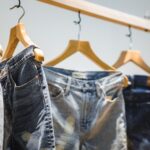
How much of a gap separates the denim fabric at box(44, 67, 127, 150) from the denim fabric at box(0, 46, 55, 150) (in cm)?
12

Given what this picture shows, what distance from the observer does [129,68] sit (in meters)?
1.37

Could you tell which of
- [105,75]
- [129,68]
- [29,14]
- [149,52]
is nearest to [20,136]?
[105,75]

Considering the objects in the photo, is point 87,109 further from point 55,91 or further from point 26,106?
point 26,106

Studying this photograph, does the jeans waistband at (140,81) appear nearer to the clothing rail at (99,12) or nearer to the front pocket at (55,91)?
the clothing rail at (99,12)

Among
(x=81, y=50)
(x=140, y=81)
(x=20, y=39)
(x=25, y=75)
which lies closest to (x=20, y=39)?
(x=20, y=39)

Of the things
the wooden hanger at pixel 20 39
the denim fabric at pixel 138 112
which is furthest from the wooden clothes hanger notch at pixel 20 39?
the denim fabric at pixel 138 112

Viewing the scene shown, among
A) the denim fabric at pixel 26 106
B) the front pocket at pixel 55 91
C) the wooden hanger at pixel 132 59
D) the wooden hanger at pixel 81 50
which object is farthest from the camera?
the wooden hanger at pixel 132 59

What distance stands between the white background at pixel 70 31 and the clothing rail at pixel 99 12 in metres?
0.30

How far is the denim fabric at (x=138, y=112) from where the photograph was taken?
36.1 inches

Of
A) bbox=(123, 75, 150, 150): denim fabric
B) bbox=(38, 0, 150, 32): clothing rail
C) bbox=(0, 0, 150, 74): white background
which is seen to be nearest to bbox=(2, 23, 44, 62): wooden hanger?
bbox=(38, 0, 150, 32): clothing rail

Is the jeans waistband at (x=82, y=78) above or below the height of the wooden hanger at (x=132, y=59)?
below

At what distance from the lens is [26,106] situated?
630 mm

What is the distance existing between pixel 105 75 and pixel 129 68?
0.54 m

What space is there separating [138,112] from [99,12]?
36 centimetres
